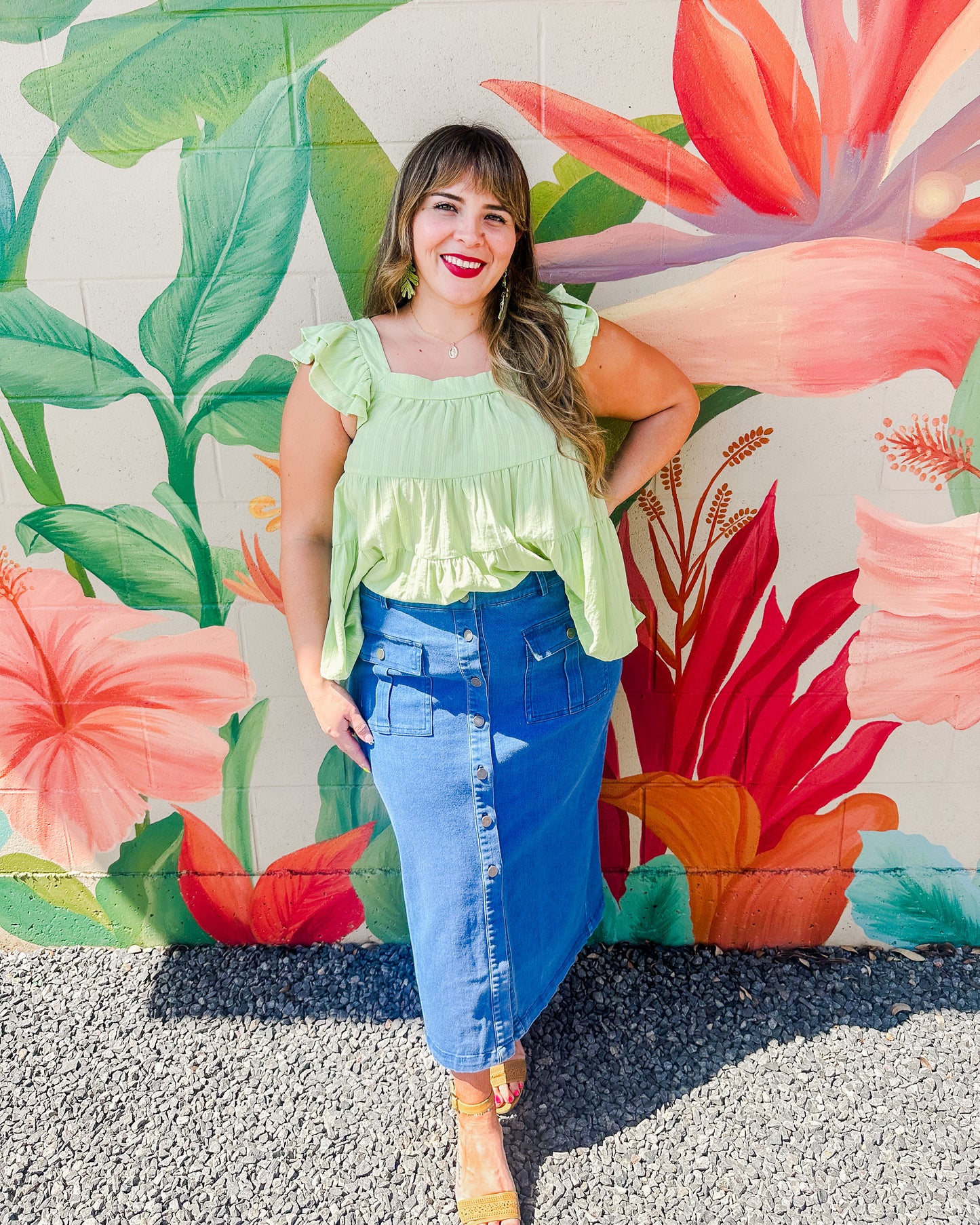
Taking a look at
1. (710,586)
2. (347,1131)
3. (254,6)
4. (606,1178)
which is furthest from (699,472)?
(347,1131)

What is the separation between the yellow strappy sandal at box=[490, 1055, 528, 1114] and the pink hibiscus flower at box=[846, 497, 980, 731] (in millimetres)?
1235

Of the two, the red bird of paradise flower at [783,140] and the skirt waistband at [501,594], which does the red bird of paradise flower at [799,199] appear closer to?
the red bird of paradise flower at [783,140]

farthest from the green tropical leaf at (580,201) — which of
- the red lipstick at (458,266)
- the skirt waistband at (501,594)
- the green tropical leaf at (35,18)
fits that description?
the green tropical leaf at (35,18)

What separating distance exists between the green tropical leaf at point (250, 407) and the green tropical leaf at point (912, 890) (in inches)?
75.0

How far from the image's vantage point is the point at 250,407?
2.19 metres

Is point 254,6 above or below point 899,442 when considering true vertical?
above

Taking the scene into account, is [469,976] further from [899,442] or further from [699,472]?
[899,442]

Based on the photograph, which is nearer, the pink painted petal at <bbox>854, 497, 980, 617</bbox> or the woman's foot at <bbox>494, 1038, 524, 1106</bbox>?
the woman's foot at <bbox>494, 1038, 524, 1106</bbox>

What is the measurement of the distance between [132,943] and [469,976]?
1251 millimetres

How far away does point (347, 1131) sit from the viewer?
6.81 ft

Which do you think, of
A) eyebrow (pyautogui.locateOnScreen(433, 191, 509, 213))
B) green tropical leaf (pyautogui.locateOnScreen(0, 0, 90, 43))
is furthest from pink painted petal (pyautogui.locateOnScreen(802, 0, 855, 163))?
green tropical leaf (pyautogui.locateOnScreen(0, 0, 90, 43))

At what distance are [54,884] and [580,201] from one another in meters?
2.28

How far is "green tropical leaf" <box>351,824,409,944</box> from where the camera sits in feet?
8.26

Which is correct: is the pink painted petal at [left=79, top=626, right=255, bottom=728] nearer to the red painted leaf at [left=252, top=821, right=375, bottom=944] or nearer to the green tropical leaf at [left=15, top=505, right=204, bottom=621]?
the green tropical leaf at [left=15, top=505, right=204, bottom=621]
